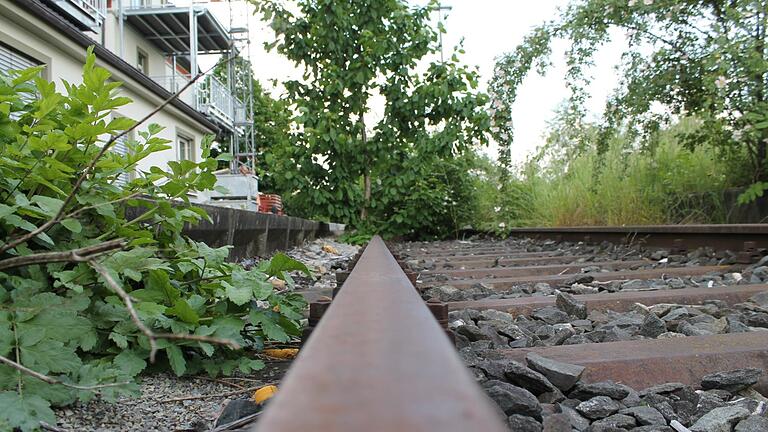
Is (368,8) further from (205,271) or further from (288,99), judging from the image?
(205,271)

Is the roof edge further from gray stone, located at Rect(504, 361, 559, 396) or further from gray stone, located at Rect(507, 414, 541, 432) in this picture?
gray stone, located at Rect(507, 414, 541, 432)

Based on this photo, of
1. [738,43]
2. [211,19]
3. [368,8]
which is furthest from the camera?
[211,19]

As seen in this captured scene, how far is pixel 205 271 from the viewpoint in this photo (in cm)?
175

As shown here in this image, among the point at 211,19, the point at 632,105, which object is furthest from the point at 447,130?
the point at 211,19

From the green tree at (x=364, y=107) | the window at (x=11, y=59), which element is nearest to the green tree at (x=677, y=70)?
the green tree at (x=364, y=107)

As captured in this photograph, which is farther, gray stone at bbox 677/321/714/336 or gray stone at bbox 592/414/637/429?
gray stone at bbox 677/321/714/336

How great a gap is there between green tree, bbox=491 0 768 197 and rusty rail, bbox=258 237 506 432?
4769mm

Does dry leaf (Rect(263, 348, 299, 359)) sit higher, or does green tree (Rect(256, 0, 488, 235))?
green tree (Rect(256, 0, 488, 235))

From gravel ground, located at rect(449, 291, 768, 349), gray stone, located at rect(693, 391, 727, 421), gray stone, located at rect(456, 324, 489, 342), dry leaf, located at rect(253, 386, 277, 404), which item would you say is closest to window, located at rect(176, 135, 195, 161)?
gravel ground, located at rect(449, 291, 768, 349)

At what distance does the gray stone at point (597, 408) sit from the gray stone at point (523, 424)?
0.55ft

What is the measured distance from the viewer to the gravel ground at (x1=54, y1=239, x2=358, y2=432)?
3.87 ft

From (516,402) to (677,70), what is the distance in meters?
5.80

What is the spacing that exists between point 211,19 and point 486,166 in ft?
38.1

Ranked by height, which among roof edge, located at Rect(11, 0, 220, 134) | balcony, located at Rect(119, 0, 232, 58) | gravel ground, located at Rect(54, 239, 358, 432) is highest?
balcony, located at Rect(119, 0, 232, 58)
